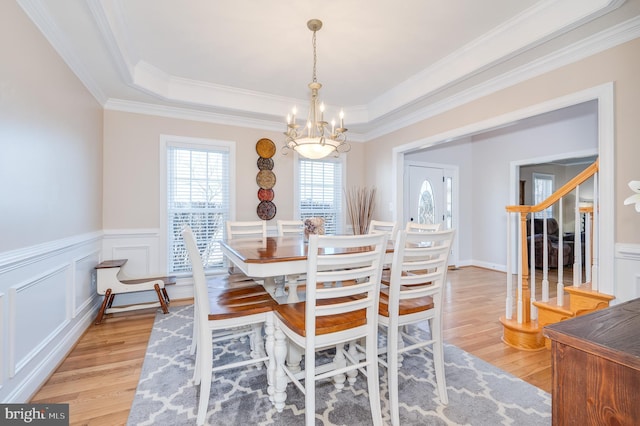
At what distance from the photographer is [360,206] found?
4898mm

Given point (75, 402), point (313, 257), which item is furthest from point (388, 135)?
point (75, 402)

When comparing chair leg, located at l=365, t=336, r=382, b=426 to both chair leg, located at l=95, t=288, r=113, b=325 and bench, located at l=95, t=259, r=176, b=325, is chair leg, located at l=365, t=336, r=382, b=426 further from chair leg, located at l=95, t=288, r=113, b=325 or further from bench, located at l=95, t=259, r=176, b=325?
chair leg, located at l=95, t=288, r=113, b=325

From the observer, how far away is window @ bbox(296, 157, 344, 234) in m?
4.74

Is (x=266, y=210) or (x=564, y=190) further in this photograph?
(x=266, y=210)

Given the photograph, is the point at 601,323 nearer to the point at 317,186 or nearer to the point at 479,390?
the point at 479,390

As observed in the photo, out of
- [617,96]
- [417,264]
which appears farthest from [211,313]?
[617,96]

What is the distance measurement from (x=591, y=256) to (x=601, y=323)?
106 inches

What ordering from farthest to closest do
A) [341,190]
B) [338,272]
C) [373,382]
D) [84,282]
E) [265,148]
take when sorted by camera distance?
1. [341,190]
2. [265,148]
3. [84,282]
4. [373,382]
5. [338,272]

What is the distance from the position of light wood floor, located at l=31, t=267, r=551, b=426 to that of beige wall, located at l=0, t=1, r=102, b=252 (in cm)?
98

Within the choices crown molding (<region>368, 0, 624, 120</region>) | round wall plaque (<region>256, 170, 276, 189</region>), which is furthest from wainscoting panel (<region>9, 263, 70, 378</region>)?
crown molding (<region>368, 0, 624, 120</region>)

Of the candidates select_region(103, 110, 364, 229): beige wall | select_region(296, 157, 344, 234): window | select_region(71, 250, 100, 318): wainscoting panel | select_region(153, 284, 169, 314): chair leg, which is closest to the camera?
select_region(71, 250, 100, 318): wainscoting panel

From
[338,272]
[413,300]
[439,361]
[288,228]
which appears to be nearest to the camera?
[338,272]

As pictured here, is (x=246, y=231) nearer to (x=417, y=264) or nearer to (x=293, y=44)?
(x=293, y=44)

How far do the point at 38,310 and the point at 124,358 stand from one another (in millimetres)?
705
